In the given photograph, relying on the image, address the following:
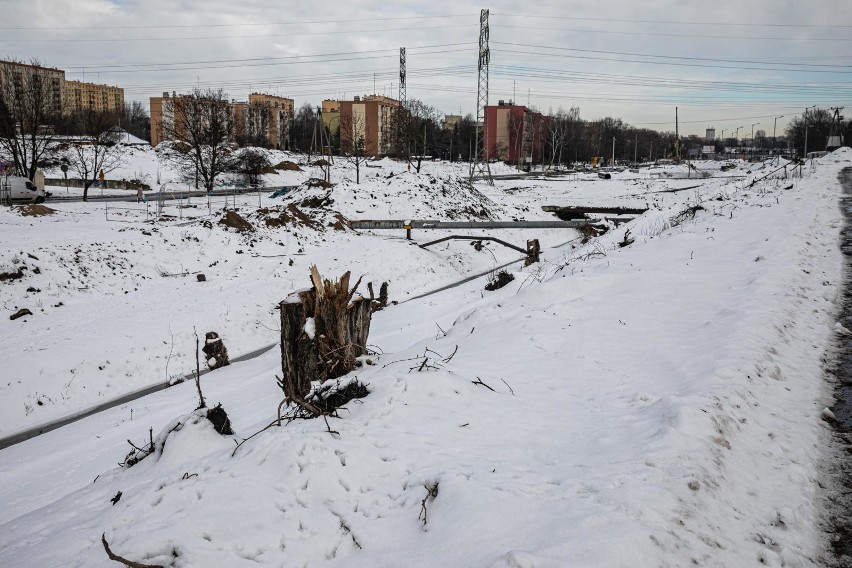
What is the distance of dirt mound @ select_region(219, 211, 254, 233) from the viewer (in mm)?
23673

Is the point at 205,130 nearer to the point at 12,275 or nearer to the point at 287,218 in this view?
the point at 287,218

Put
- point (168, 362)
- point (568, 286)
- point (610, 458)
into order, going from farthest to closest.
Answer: point (168, 362) < point (568, 286) < point (610, 458)

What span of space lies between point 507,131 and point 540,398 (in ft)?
343

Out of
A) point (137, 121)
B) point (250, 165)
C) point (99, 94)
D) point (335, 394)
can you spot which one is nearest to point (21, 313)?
point (335, 394)

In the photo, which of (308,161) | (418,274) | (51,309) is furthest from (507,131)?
(51,309)

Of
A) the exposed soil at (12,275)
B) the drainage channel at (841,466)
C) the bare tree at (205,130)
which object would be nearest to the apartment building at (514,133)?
the bare tree at (205,130)

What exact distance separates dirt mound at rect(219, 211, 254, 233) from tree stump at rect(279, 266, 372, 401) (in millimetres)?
18549

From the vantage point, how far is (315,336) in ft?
19.9

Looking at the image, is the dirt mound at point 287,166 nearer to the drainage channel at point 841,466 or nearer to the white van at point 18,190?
the white van at point 18,190

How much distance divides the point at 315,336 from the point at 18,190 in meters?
31.9

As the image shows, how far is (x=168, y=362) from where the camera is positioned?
14273mm

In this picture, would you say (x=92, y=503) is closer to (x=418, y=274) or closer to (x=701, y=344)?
(x=701, y=344)

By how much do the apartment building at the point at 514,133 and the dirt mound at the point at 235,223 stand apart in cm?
7577

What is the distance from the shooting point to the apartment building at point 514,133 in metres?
97.7
